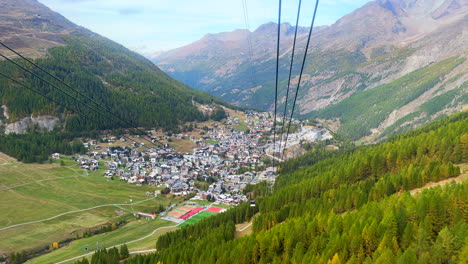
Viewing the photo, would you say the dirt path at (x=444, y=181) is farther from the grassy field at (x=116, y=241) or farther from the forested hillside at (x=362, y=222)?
the grassy field at (x=116, y=241)

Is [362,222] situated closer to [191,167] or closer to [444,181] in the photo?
[444,181]

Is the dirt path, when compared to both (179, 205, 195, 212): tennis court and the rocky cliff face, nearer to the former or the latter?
(179, 205, 195, 212): tennis court

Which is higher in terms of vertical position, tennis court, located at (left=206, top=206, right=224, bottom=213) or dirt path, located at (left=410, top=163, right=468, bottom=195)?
dirt path, located at (left=410, top=163, right=468, bottom=195)

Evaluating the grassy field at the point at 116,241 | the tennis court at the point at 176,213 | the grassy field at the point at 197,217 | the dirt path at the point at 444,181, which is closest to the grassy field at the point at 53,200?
the grassy field at the point at 116,241

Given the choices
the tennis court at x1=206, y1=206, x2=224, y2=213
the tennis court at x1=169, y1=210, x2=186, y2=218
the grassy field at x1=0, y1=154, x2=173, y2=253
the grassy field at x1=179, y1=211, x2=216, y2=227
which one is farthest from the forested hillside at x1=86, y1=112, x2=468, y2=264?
the grassy field at x1=0, y1=154, x2=173, y2=253

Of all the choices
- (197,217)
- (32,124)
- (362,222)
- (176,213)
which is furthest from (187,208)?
(32,124)

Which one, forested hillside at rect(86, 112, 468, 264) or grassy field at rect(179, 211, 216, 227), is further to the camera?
grassy field at rect(179, 211, 216, 227)
